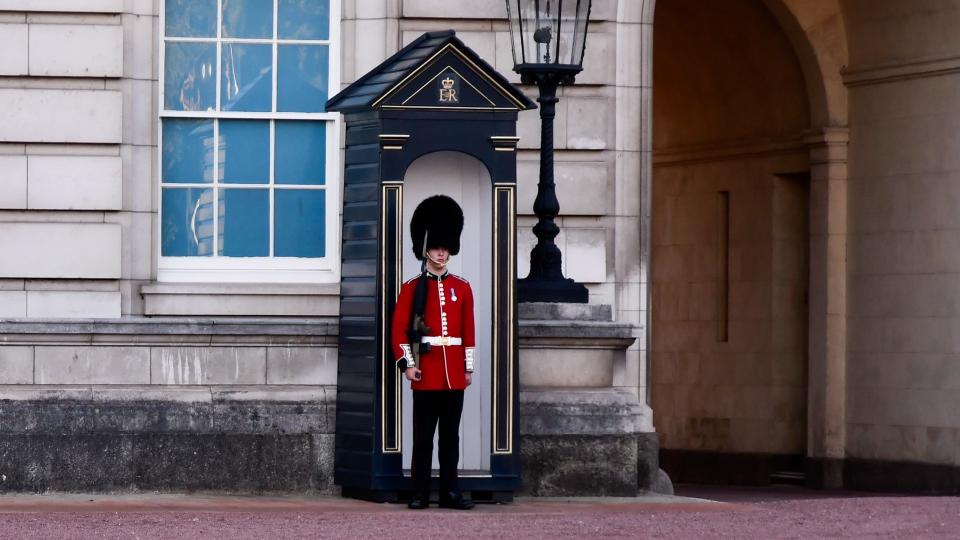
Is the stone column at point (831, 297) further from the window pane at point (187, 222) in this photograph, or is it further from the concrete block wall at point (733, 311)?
the window pane at point (187, 222)

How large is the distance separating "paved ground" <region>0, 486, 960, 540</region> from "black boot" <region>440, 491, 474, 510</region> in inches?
2.7

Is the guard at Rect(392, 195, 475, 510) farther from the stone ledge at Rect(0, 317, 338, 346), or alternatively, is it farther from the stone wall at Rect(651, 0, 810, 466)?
the stone wall at Rect(651, 0, 810, 466)

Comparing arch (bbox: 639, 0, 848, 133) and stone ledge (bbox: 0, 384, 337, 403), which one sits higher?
arch (bbox: 639, 0, 848, 133)

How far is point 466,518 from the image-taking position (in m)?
10.4

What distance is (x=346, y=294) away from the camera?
11531mm

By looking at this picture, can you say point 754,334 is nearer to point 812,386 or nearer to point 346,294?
point 812,386

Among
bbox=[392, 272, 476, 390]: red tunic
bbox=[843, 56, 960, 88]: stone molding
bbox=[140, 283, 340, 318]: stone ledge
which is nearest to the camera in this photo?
bbox=[392, 272, 476, 390]: red tunic

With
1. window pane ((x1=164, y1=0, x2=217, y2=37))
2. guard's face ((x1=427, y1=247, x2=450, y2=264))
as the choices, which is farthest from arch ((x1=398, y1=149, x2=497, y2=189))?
window pane ((x1=164, y1=0, x2=217, y2=37))

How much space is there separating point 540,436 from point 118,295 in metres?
2.48

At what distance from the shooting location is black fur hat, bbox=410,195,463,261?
10992 millimetres

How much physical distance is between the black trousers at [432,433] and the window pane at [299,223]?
190 centimetres

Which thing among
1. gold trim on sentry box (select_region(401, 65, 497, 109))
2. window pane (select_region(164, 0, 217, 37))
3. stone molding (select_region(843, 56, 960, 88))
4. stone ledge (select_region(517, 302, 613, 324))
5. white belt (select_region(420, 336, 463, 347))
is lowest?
white belt (select_region(420, 336, 463, 347))

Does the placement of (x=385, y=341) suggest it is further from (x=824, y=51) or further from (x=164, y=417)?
(x=824, y=51)

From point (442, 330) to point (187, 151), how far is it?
241 centimetres
